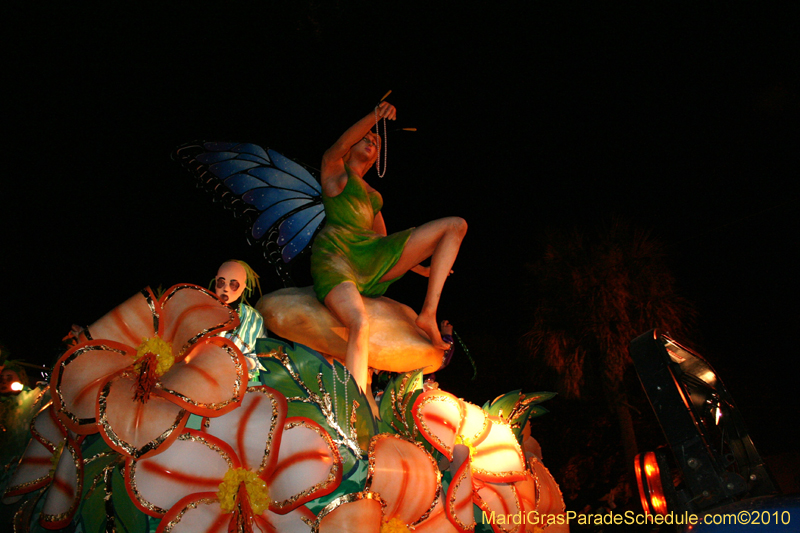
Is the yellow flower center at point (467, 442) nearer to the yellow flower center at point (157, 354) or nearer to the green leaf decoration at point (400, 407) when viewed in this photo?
the green leaf decoration at point (400, 407)

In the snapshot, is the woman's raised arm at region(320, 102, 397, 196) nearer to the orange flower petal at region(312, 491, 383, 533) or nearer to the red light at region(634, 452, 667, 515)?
the red light at region(634, 452, 667, 515)

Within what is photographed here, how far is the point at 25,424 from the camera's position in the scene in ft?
4.93

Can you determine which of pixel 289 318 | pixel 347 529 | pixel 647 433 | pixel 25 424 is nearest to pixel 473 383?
pixel 647 433

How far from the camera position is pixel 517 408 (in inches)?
52.1

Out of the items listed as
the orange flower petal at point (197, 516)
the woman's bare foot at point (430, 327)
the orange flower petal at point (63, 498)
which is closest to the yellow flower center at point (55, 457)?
the orange flower petal at point (63, 498)

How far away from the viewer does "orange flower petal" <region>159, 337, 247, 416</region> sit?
785 millimetres

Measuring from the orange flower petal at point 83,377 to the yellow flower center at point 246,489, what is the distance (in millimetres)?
203

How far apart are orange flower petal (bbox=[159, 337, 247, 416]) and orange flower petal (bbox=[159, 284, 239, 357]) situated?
0.07 ft

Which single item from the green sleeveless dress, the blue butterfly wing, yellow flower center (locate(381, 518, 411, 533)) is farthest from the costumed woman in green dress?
yellow flower center (locate(381, 518, 411, 533))

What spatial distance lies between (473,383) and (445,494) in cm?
619

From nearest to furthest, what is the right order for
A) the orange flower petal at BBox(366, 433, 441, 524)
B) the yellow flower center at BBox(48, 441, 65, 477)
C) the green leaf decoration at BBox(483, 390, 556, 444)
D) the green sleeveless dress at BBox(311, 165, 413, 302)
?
the orange flower petal at BBox(366, 433, 441, 524)
the yellow flower center at BBox(48, 441, 65, 477)
the green leaf decoration at BBox(483, 390, 556, 444)
the green sleeveless dress at BBox(311, 165, 413, 302)

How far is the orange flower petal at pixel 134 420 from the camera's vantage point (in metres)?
0.75

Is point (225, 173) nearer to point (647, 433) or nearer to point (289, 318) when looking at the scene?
point (289, 318)

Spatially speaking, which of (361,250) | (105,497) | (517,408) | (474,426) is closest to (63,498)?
(105,497)
